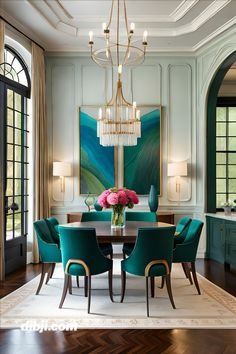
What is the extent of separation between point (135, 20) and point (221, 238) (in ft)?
13.5

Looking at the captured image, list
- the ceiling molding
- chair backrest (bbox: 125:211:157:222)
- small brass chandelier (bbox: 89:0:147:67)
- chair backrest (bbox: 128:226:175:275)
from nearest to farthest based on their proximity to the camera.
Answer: chair backrest (bbox: 128:226:175:275) < small brass chandelier (bbox: 89:0:147:67) < the ceiling molding < chair backrest (bbox: 125:211:157:222)

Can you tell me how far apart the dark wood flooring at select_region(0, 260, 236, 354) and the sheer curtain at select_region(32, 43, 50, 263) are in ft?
10.6

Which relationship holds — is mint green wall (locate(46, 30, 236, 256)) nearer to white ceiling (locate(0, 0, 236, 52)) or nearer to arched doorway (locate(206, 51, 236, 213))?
arched doorway (locate(206, 51, 236, 213))

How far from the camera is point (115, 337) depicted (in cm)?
298

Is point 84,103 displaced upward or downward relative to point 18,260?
upward

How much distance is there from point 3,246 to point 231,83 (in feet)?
19.9

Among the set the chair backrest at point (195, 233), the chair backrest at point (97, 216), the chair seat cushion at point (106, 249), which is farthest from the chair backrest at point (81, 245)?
the chair backrest at point (97, 216)

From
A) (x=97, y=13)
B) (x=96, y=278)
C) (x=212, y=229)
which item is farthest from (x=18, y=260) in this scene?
(x=97, y=13)

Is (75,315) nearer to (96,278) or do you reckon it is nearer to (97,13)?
(96,278)

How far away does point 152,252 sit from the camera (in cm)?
356

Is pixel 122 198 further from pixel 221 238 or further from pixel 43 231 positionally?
pixel 221 238

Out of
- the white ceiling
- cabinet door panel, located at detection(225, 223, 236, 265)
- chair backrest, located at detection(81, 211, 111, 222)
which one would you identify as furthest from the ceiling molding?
chair backrest, located at detection(81, 211, 111, 222)

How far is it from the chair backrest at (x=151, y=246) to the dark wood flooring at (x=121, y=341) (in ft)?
2.39

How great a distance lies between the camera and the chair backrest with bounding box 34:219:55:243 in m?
4.22
